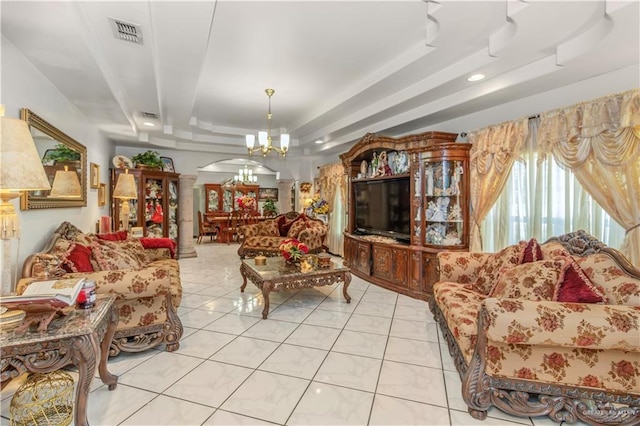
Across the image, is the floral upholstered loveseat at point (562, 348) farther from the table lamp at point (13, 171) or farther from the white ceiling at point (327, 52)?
the table lamp at point (13, 171)

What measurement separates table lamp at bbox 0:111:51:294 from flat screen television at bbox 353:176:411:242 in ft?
12.2

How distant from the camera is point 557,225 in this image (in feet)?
9.73

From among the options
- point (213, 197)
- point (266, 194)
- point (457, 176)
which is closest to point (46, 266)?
point (457, 176)

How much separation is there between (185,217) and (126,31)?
4.90 m

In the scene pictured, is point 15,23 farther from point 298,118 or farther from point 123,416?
point 298,118

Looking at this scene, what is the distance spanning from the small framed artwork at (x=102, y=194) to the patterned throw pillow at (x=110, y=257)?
203cm

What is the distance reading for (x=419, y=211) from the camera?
3.91 m

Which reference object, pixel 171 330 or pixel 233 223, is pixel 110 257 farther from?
pixel 233 223

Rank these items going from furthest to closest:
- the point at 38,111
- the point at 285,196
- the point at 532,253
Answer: the point at 285,196, the point at 38,111, the point at 532,253

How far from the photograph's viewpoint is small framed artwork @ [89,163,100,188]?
13.5 feet

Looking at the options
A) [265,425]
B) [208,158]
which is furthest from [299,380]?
[208,158]

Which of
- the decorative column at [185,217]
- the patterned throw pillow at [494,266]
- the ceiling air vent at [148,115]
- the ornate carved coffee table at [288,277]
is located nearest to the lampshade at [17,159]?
the ornate carved coffee table at [288,277]

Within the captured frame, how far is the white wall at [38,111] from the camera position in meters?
2.07

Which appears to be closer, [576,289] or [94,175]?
[576,289]
